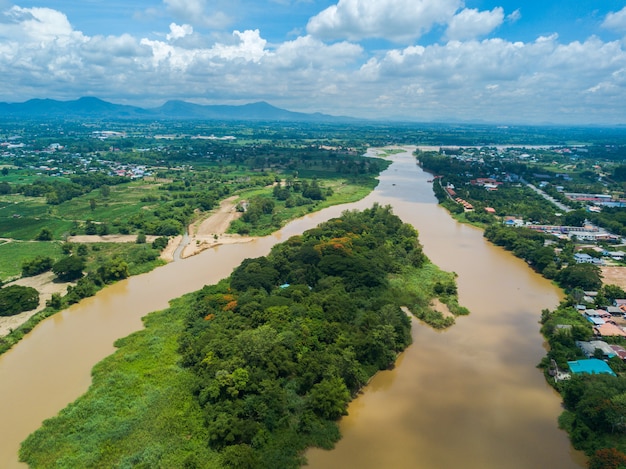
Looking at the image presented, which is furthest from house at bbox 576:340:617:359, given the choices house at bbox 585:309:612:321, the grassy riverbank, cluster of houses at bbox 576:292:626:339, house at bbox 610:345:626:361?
the grassy riverbank

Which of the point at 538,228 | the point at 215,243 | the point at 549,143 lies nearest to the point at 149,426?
the point at 215,243

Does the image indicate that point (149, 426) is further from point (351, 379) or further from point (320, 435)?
point (351, 379)

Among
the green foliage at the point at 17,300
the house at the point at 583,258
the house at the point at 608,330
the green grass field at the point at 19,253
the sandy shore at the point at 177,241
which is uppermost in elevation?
the house at the point at 583,258

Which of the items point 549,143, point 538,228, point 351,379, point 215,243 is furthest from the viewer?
point 549,143

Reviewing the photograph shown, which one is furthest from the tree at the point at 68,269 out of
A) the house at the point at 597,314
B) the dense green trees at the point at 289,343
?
the house at the point at 597,314

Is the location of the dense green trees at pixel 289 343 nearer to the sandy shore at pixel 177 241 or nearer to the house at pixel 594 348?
the house at pixel 594 348

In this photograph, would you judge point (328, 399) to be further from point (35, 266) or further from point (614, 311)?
point (35, 266)
